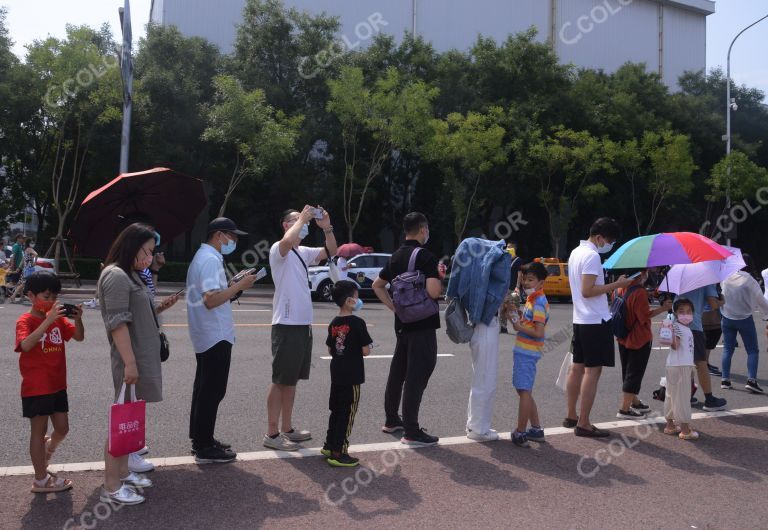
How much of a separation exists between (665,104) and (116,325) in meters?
38.2

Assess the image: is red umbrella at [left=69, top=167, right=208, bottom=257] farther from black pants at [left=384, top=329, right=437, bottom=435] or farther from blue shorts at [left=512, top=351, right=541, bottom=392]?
blue shorts at [left=512, top=351, right=541, bottom=392]

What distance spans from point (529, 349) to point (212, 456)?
2.63 meters

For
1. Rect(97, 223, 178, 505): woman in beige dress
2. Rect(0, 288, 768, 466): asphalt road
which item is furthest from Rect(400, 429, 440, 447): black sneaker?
Rect(97, 223, 178, 505): woman in beige dress

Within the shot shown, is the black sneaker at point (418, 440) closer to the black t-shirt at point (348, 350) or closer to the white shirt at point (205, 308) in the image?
the black t-shirt at point (348, 350)

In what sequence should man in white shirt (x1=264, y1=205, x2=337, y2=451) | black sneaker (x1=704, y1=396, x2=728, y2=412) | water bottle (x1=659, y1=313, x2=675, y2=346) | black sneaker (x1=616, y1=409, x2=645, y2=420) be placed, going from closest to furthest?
man in white shirt (x1=264, y1=205, x2=337, y2=451) → water bottle (x1=659, y1=313, x2=675, y2=346) → black sneaker (x1=616, y1=409, x2=645, y2=420) → black sneaker (x1=704, y1=396, x2=728, y2=412)

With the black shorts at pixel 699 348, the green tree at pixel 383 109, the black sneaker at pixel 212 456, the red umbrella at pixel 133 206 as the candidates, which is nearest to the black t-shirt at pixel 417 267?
the black sneaker at pixel 212 456

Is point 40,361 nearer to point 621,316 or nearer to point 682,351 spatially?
point 621,316

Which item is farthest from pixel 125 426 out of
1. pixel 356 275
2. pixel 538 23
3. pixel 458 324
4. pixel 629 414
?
pixel 538 23

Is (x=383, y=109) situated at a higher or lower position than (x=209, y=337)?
higher

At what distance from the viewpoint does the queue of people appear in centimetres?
429

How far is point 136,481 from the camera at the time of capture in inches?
174

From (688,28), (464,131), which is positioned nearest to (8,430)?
(464,131)

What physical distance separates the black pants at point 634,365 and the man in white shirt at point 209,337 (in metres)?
3.66

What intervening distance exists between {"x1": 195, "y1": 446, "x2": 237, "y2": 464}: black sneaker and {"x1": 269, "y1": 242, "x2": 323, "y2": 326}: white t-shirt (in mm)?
1007
